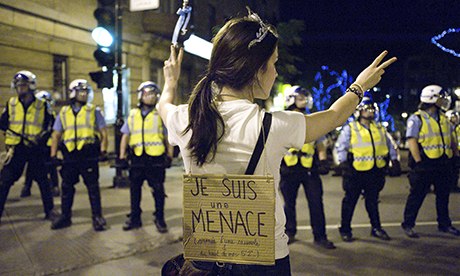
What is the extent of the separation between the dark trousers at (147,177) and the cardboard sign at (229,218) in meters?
5.09

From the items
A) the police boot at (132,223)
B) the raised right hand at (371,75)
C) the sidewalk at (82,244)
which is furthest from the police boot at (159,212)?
the raised right hand at (371,75)

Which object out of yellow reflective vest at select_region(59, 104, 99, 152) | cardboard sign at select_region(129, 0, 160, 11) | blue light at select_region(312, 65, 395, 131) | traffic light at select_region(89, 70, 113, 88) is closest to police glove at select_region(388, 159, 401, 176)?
yellow reflective vest at select_region(59, 104, 99, 152)

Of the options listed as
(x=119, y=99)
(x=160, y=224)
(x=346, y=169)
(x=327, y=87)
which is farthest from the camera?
(x=327, y=87)

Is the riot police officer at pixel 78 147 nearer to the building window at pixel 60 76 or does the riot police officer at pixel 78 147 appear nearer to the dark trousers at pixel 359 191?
the dark trousers at pixel 359 191

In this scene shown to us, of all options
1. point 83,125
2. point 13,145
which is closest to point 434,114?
point 83,125

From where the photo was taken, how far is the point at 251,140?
1.88 metres

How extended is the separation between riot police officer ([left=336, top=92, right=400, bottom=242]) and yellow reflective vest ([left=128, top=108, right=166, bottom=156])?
2.67 m

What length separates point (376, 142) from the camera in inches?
257

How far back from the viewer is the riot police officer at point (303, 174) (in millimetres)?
6289

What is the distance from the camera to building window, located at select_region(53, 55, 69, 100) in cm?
1459

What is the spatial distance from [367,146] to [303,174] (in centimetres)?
100

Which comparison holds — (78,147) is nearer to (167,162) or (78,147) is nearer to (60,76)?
(167,162)

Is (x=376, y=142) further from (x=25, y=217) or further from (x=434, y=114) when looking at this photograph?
(x=25, y=217)

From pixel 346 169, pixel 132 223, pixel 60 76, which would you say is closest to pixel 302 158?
pixel 346 169
